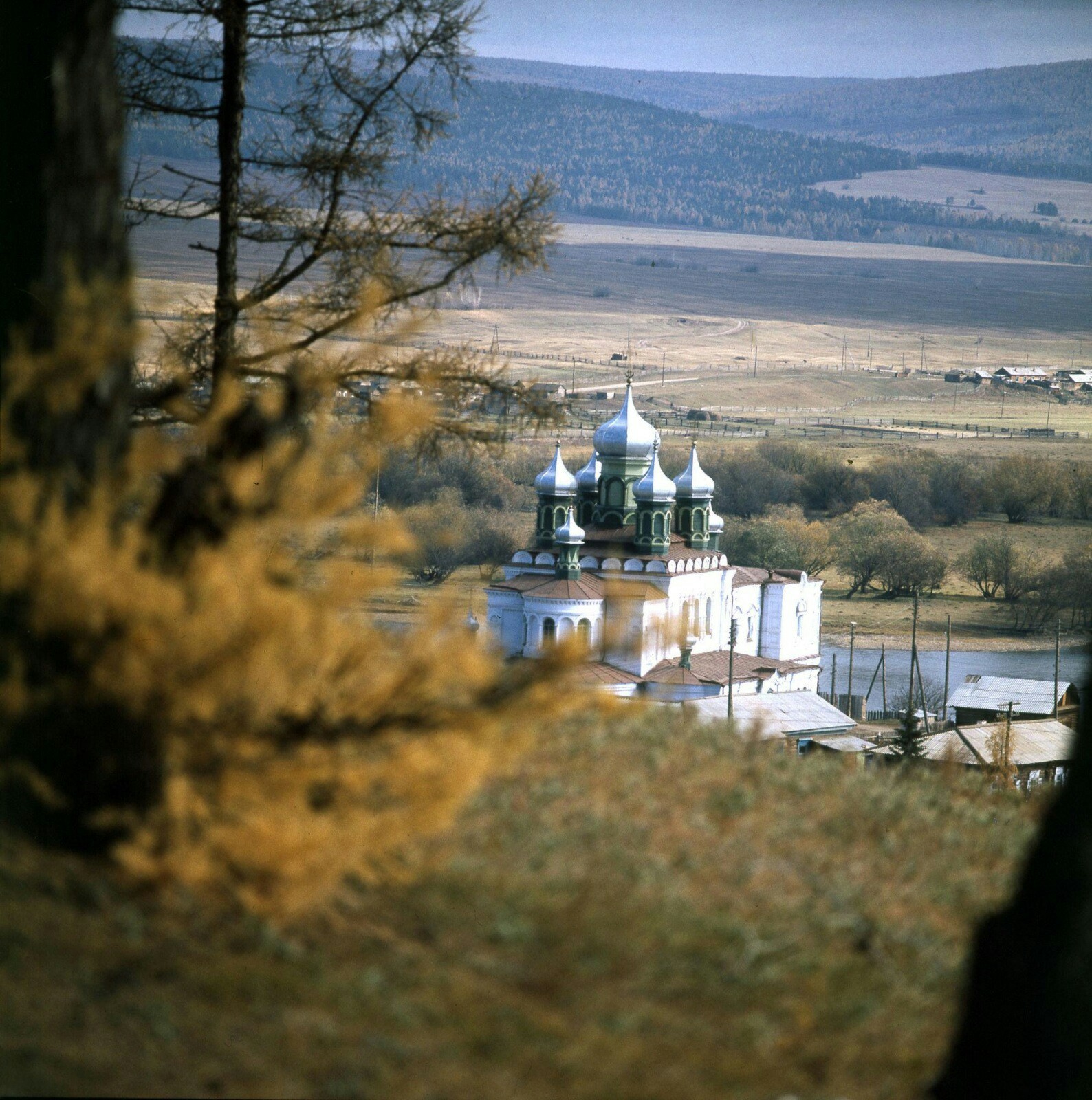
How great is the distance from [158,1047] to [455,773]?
1058mm

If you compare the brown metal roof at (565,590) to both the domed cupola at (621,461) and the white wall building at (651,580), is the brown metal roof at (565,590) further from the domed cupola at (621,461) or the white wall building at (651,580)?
the domed cupola at (621,461)

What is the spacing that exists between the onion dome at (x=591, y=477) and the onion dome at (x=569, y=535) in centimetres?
402

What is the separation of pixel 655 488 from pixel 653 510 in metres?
0.89

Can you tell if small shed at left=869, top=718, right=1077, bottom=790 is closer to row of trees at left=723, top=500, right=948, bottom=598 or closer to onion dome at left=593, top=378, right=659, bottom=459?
onion dome at left=593, top=378, right=659, bottom=459

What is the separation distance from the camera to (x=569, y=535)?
44688 millimetres

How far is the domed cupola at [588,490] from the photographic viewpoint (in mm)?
48969

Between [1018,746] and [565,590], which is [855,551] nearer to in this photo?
[565,590]

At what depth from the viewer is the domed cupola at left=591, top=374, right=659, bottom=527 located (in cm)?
4806

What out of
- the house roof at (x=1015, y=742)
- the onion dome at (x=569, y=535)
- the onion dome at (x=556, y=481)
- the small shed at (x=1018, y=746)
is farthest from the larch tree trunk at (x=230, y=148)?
the onion dome at (x=556, y=481)

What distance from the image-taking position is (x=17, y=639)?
4566 mm

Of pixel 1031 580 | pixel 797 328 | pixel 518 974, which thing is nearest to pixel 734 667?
pixel 1031 580

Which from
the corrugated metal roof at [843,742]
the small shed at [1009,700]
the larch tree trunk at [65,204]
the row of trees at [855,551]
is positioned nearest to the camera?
the larch tree trunk at [65,204]

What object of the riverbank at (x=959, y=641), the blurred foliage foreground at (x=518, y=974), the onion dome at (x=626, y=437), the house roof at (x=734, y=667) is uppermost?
the blurred foliage foreground at (x=518, y=974)

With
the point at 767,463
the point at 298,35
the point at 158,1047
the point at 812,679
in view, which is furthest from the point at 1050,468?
the point at 158,1047
